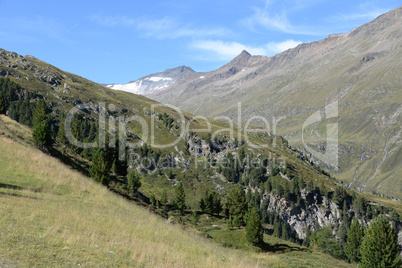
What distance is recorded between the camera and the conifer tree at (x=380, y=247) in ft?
213

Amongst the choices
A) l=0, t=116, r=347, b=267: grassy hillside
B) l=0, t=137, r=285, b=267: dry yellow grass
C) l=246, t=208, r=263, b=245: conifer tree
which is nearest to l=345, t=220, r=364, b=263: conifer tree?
l=246, t=208, r=263, b=245: conifer tree

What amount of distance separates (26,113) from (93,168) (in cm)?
12541

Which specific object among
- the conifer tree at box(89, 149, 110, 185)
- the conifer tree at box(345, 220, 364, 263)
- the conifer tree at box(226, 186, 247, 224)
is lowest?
the conifer tree at box(345, 220, 364, 263)

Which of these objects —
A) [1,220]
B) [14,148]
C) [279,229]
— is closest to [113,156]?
[14,148]

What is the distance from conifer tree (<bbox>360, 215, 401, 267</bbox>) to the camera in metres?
64.8

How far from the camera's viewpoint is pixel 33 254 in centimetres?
1085

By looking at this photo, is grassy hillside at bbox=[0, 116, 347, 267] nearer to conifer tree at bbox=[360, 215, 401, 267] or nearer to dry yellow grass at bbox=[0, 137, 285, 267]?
dry yellow grass at bbox=[0, 137, 285, 267]

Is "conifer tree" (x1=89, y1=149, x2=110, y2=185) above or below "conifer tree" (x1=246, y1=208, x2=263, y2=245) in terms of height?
above

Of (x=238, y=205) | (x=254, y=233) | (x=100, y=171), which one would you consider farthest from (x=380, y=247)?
(x=100, y=171)

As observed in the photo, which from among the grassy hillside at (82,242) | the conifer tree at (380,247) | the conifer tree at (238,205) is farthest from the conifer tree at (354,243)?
the grassy hillside at (82,242)

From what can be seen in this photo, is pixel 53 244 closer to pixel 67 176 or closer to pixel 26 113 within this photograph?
pixel 67 176

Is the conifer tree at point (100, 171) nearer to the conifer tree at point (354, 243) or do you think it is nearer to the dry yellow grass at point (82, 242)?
the dry yellow grass at point (82, 242)

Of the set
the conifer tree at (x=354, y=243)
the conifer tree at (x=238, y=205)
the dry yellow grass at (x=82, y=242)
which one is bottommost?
the conifer tree at (x=354, y=243)

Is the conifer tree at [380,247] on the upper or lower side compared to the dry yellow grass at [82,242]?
lower
